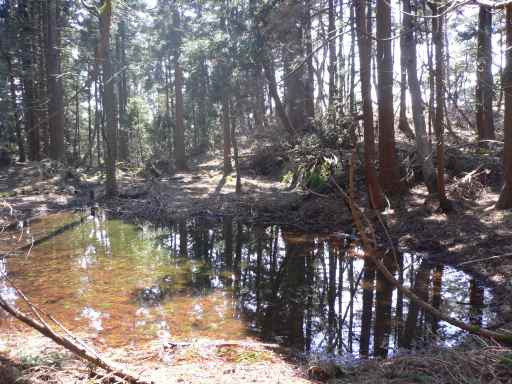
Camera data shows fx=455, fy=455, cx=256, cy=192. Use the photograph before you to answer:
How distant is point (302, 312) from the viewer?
7051 mm

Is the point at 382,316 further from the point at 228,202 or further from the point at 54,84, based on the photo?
the point at 54,84

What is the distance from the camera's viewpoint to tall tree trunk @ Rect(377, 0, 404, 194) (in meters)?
Answer: 12.3

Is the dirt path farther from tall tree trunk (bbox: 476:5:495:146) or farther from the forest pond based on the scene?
tall tree trunk (bbox: 476:5:495:146)

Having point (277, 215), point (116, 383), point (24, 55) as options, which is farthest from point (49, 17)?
point (116, 383)

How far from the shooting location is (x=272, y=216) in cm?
1447

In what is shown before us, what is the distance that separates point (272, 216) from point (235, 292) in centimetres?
655

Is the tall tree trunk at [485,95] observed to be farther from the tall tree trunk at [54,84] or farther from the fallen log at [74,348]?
the tall tree trunk at [54,84]

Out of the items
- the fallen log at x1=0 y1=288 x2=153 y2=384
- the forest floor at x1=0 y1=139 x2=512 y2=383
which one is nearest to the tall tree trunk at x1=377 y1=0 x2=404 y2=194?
the forest floor at x1=0 y1=139 x2=512 y2=383

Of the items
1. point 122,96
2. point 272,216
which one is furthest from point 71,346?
point 122,96

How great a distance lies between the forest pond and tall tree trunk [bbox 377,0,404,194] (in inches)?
90.0

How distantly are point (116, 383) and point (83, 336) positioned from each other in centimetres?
232

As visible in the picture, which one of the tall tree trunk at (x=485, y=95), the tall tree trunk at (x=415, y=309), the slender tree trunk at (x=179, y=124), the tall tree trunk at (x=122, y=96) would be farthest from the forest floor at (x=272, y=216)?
the tall tree trunk at (x=122, y=96)

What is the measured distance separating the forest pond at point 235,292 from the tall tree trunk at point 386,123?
7.50 ft

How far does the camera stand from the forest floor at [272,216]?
171 inches
